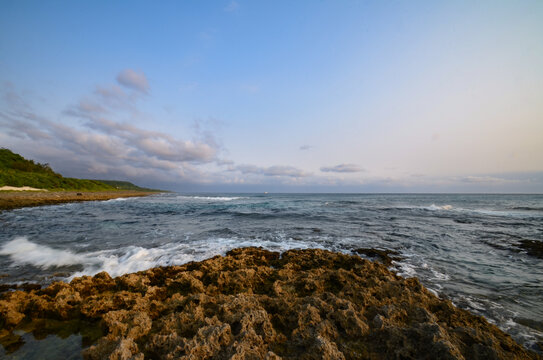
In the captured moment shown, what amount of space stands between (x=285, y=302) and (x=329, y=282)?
6.15ft

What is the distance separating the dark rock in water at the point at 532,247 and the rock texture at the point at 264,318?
8.90 metres

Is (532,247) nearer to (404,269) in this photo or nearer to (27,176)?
(404,269)

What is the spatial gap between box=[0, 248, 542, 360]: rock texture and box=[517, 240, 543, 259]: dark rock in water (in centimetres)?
890

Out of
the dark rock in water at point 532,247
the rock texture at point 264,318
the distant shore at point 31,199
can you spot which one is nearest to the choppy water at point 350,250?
the dark rock in water at point 532,247

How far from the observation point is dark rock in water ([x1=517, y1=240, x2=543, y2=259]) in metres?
A: 9.12

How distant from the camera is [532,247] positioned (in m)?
9.88

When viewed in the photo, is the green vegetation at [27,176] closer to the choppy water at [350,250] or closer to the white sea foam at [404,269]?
the choppy water at [350,250]

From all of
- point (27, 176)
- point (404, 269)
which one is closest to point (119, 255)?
point (404, 269)

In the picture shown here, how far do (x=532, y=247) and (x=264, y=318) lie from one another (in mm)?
14194

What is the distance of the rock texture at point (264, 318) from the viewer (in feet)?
9.42

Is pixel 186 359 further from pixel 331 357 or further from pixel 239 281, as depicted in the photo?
pixel 239 281

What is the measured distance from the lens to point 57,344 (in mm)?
3295

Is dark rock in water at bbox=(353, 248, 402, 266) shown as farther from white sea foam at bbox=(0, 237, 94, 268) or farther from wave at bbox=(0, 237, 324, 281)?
white sea foam at bbox=(0, 237, 94, 268)

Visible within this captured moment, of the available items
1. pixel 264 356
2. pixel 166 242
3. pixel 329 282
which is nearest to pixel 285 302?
pixel 264 356
